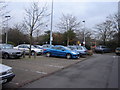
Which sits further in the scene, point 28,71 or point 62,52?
point 62,52

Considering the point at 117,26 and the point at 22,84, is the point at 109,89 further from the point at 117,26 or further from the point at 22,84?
the point at 117,26

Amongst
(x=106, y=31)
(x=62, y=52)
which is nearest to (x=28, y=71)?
(x=62, y=52)

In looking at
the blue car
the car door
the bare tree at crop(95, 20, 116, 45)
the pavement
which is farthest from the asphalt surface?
the bare tree at crop(95, 20, 116, 45)

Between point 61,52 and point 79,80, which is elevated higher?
point 61,52

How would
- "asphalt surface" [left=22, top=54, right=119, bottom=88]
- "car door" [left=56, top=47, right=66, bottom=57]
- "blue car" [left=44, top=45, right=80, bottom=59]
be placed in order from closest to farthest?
1. "asphalt surface" [left=22, top=54, right=119, bottom=88]
2. "blue car" [left=44, top=45, right=80, bottom=59]
3. "car door" [left=56, top=47, right=66, bottom=57]

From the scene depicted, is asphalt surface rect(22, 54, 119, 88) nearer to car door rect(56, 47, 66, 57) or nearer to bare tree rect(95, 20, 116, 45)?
car door rect(56, 47, 66, 57)

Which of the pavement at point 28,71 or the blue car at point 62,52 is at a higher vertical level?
the blue car at point 62,52

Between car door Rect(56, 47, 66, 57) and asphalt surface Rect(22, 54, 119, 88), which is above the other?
car door Rect(56, 47, 66, 57)

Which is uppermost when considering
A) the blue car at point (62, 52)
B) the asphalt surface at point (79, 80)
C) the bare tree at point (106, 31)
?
the bare tree at point (106, 31)

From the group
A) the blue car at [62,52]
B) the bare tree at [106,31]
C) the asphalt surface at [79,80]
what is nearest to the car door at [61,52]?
the blue car at [62,52]

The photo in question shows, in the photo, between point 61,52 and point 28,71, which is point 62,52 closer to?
point 61,52

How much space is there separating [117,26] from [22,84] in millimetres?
35219

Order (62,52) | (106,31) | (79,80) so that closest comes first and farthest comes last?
(79,80) < (62,52) < (106,31)

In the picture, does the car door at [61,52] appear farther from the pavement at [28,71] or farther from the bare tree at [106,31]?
the bare tree at [106,31]
